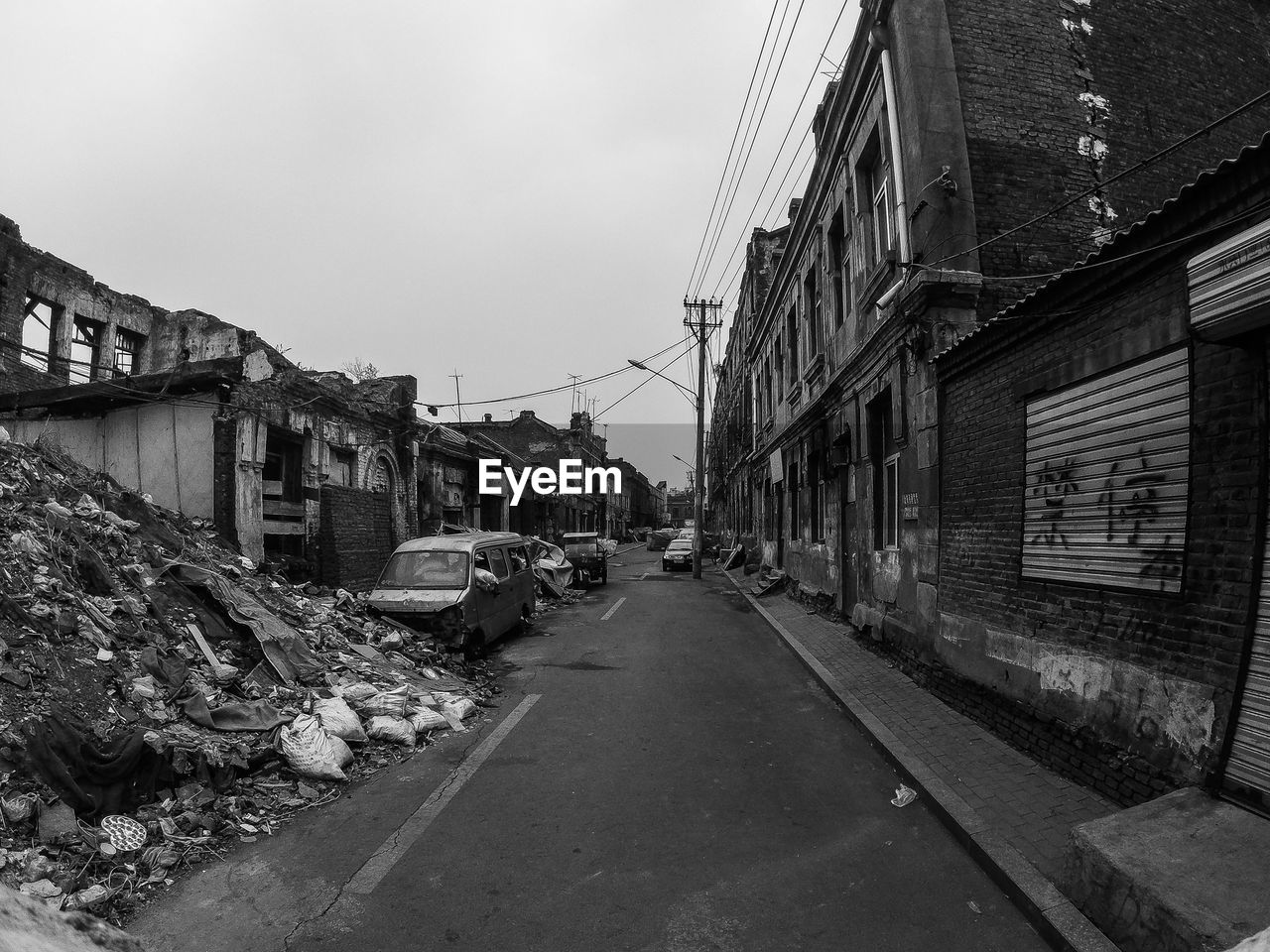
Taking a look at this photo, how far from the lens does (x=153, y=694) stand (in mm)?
5844

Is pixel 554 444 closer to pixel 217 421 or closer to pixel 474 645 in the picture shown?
pixel 217 421

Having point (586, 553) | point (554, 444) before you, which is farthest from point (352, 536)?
point (554, 444)

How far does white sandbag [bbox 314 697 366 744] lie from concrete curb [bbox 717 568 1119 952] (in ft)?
15.6

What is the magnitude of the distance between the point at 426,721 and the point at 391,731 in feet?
1.41

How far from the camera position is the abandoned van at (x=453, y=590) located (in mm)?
10133

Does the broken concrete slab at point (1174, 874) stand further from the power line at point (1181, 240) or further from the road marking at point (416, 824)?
the road marking at point (416, 824)

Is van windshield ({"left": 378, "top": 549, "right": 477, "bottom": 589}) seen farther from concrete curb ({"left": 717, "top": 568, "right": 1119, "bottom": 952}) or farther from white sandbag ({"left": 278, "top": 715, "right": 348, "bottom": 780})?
concrete curb ({"left": 717, "top": 568, "right": 1119, "bottom": 952})

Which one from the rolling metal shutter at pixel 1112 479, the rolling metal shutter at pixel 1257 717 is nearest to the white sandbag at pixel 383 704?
the rolling metal shutter at pixel 1112 479

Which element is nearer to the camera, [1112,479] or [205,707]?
[1112,479]

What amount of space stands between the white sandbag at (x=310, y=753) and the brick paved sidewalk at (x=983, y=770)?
15.8 feet

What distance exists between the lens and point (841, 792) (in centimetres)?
528

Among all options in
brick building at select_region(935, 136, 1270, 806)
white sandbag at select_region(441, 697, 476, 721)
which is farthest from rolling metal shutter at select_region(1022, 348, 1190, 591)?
white sandbag at select_region(441, 697, 476, 721)

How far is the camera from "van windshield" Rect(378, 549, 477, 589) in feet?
35.7

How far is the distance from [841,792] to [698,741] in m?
1.58
